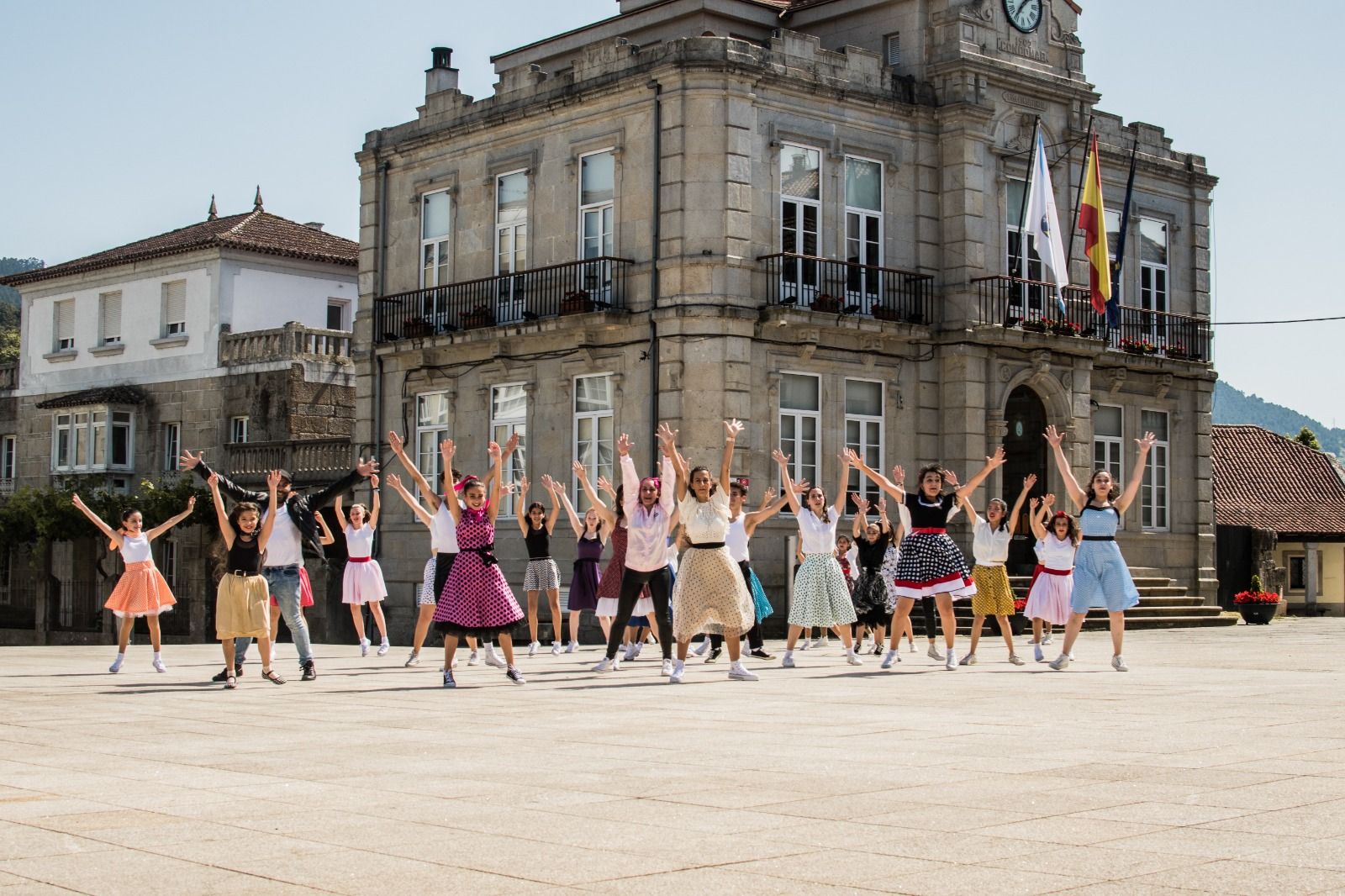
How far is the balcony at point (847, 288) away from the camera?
29.5 m

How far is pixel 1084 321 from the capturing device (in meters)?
33.6

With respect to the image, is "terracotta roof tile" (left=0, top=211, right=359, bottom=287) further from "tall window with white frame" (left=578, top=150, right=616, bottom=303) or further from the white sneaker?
the white sneaker

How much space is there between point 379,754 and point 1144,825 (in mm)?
4449

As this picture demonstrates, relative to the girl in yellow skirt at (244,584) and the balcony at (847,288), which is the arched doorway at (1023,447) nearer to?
the balcony at (847,288)

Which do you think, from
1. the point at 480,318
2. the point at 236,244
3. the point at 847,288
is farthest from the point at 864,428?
the point at 236,244

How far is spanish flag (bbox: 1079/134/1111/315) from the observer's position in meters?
32.2

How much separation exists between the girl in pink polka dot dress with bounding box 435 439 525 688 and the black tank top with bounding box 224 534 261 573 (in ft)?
6.10

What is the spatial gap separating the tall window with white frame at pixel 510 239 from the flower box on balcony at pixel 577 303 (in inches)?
65.1

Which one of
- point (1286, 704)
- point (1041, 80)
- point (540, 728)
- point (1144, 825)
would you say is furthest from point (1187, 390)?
point (1144, 825)

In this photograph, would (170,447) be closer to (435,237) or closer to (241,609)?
(435,237)

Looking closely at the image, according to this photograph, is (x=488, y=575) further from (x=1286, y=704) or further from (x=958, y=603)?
(x=958, y=603)

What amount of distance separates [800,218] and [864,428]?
3.81 m

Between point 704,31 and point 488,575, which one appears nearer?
point 488,575

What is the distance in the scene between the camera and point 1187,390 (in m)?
→ 36.4
